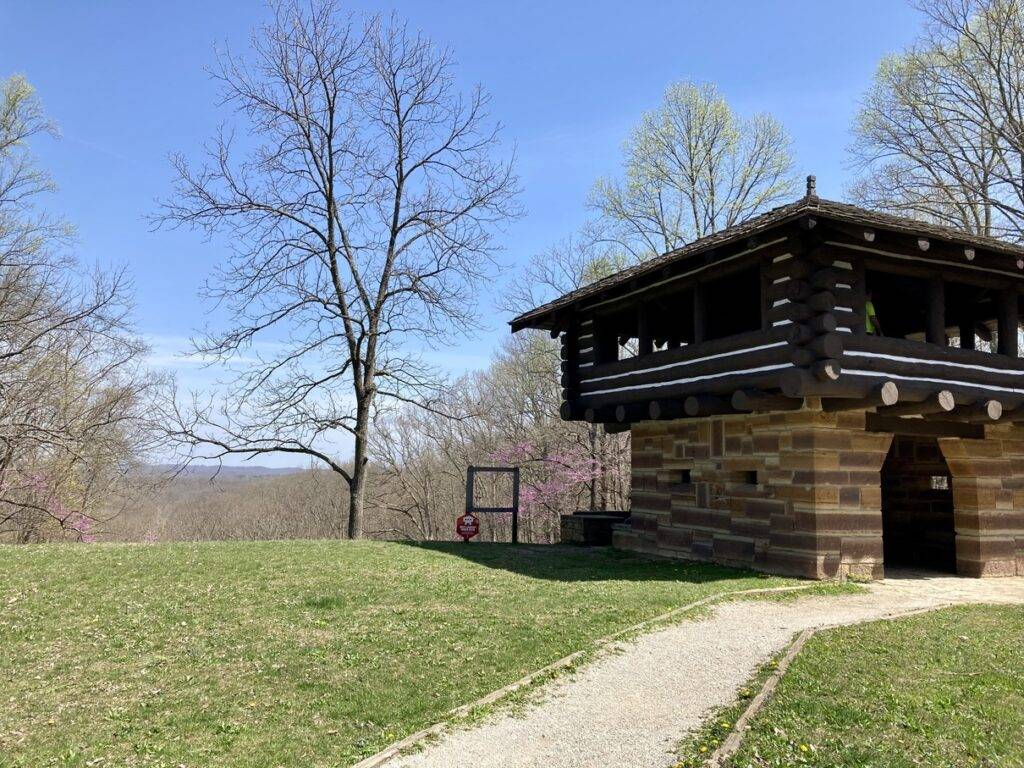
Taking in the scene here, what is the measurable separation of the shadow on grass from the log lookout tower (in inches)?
23.9

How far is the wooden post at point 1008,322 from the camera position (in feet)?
36.6

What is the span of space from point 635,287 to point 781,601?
5.87 meters

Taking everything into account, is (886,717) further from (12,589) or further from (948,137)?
(948,137)

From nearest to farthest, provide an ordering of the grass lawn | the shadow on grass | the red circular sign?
the grass lawn < the shadow on grass < the red circular sign

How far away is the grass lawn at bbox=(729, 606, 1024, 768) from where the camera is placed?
416 centimetres

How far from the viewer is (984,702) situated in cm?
492

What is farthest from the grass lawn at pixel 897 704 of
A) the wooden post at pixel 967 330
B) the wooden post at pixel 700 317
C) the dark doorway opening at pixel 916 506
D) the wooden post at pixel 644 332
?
the wooden post at pixel 967 330

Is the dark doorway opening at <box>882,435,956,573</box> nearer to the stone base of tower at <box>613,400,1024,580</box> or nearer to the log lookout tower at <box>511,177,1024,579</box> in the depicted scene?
the log lookout tower at <box>511,177,1024,579</box>

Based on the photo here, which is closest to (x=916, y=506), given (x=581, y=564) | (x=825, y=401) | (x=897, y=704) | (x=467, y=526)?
(x=825, y=401)

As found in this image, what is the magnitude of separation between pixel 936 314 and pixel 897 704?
24.2ft

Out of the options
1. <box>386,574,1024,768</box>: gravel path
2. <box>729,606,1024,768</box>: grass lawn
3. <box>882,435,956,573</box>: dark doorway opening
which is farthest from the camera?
<box>882,435,956,573</box>: dark doorway opening

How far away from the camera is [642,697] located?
5219mm

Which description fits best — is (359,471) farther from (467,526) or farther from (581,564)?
(581,564)

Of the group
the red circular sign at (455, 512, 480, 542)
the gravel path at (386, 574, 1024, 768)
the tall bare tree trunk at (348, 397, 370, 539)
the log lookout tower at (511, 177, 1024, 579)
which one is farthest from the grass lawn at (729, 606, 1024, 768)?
the tall bare tree trunk at (348, 397, 370, 539)
